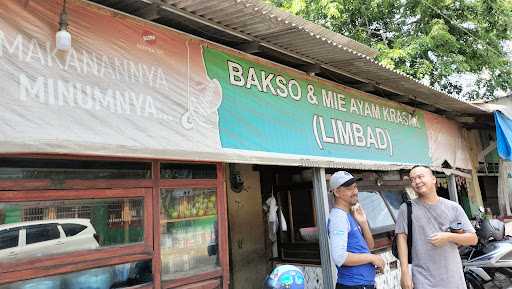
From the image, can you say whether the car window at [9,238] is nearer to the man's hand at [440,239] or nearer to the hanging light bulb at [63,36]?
the hanging light bulb at [63,36]

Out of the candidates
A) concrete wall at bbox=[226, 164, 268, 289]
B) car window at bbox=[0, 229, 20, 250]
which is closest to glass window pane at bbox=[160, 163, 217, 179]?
car window at bbox=[0, 229, 20, 250]

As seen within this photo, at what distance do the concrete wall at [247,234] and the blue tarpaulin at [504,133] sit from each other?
18.1 ft

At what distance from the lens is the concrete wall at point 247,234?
6.50m

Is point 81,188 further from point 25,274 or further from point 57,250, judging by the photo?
point 25,274

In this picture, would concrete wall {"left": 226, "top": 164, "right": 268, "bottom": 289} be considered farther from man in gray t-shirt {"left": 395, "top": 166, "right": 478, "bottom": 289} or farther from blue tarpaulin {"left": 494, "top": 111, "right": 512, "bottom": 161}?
blue tarpaulin {"left": 494, "top": 111, "right": 512, "bottom": 161}

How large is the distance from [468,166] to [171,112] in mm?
8248

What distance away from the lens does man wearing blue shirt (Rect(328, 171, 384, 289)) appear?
308cm

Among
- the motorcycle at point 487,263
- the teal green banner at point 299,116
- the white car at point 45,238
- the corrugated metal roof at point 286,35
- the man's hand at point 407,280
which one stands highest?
the corrugated metal roof at point 286,35

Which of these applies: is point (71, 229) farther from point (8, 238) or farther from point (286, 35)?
point (286, 35)

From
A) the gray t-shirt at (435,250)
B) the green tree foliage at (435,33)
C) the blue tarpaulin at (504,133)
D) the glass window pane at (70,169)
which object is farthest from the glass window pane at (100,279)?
the green tree foliage at (435,33)

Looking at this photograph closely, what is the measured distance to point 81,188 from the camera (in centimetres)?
309

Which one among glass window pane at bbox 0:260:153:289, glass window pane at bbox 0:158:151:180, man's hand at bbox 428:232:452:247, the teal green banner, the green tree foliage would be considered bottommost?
glass window pane at bbox 0:260:153:289

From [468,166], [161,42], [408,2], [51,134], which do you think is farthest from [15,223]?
[408,2]

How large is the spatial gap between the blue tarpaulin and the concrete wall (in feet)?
18.1
